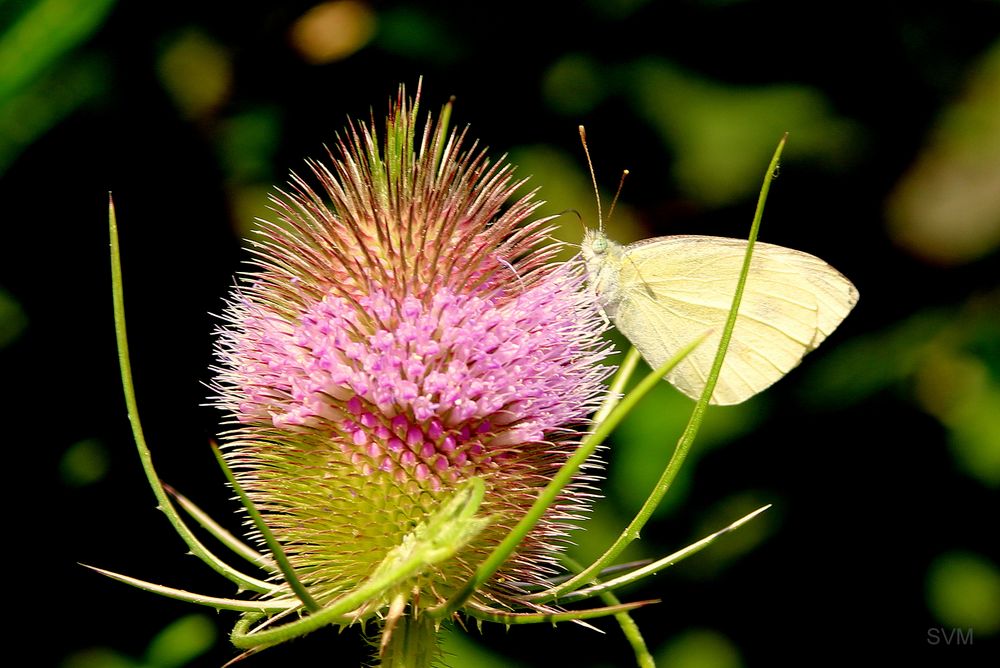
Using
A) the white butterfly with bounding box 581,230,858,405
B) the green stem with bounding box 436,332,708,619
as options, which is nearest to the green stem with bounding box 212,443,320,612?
the green stem with bounding box 436,332,708,619

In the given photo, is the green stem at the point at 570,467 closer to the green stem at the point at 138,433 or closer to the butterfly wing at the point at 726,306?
the green stem at the point at 138,433

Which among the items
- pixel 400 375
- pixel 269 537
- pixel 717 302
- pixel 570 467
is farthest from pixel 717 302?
pixel 269 537

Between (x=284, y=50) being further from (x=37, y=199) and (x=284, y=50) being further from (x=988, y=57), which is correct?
(x=988, y=57)

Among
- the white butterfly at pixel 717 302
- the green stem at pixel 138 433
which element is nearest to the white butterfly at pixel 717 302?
the white butterfly at pixel 717 302

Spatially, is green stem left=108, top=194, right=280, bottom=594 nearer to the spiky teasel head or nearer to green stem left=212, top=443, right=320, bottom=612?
the spiky teasel head

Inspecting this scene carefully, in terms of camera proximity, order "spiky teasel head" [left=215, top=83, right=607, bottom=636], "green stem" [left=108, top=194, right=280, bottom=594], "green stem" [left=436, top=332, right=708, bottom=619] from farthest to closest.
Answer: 1. "spiky teasel head" [left=215, top=83, right=607, bottom=636]
2. "green stem" [left=108, top=194, right=280, bottom=594]
3. "green stem" [left=436, top=332, right=708, bottom=619]
